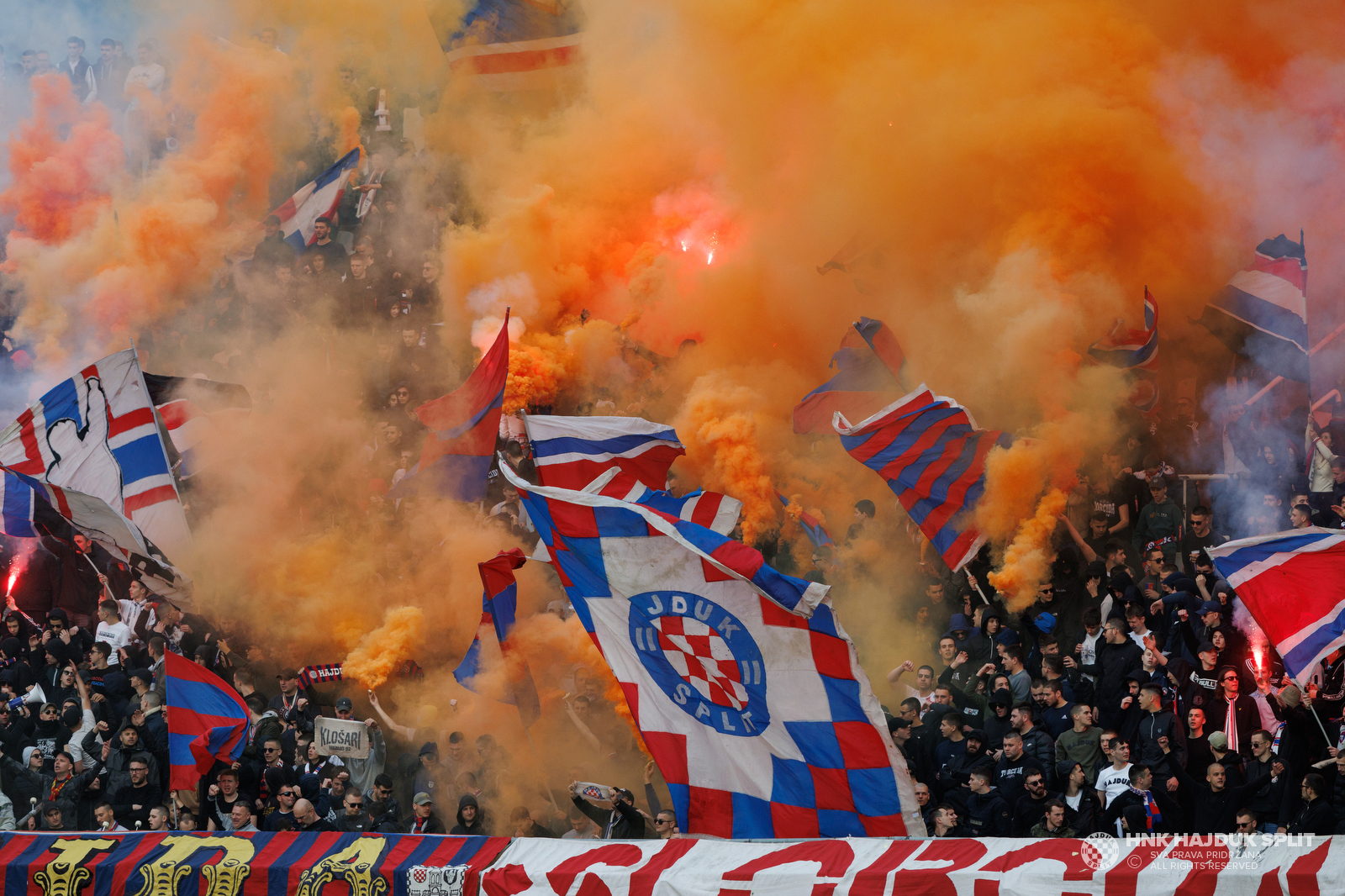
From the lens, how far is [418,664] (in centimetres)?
1293

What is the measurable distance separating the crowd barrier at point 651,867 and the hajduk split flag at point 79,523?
3.25m

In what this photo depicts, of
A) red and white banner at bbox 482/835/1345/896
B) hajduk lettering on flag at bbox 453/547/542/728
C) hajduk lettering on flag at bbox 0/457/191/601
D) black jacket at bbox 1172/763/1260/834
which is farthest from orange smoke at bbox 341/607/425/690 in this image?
black jacket at bbox 1172/763/1260/834

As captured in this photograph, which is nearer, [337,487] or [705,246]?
[337,487]

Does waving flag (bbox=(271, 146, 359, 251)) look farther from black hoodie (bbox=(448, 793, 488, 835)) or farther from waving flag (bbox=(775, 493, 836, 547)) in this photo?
black hoodie (bbox=(448, 793, 488, 835))

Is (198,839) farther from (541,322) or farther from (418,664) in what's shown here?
(541,322)

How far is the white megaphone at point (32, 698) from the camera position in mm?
12461

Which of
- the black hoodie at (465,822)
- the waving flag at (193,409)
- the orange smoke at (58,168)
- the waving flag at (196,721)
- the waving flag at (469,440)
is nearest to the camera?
the black hoodie at (465,822)

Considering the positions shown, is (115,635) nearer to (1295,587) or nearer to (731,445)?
(731,445)

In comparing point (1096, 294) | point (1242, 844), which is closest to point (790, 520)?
point (1096, 294)

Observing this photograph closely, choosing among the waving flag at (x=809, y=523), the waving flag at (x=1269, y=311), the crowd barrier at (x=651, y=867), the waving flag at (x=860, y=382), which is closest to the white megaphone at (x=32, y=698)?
the crowd barrier at (x=651, y=867)

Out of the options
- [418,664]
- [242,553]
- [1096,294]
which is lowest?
[418,664]

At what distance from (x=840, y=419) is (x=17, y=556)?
8.84 m

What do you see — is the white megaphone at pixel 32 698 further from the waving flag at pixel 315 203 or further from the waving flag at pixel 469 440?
the waving flag at pixel 315 203

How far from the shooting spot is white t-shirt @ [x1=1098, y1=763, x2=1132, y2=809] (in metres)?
7.81
